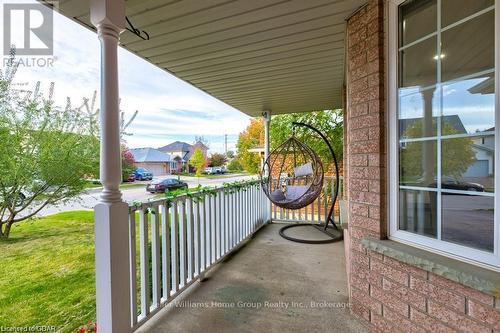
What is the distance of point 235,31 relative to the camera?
2.18 meters

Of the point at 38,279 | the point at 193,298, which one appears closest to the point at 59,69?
the point at 38,279

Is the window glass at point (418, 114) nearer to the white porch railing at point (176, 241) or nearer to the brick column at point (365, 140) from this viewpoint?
the brick column at point (365, 140)

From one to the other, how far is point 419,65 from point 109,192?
87.0 inches

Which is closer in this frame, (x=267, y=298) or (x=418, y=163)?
(x=418, y=163)

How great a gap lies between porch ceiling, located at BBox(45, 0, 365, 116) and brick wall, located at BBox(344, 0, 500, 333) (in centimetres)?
36

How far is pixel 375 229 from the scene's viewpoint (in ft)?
A: 5.86

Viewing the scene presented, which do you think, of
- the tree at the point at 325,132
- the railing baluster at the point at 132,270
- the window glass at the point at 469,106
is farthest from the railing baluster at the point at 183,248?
the tree at the point at 325,132

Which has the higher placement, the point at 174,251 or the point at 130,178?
the point at 130,178

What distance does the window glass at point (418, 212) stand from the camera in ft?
4.96

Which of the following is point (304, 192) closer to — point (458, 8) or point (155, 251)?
point (155, 251)

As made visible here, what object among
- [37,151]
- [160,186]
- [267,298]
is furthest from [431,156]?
[37,151]

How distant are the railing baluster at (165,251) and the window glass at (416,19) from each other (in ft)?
7.66

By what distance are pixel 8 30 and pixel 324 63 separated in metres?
2.98

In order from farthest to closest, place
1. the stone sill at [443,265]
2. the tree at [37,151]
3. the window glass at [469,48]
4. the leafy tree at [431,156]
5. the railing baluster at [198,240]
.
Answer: the tree at [37,151], the railing baluster at [198,240], the leafy tree at [431,156], the window glass at [469,48], the stone sill at [443,265]
